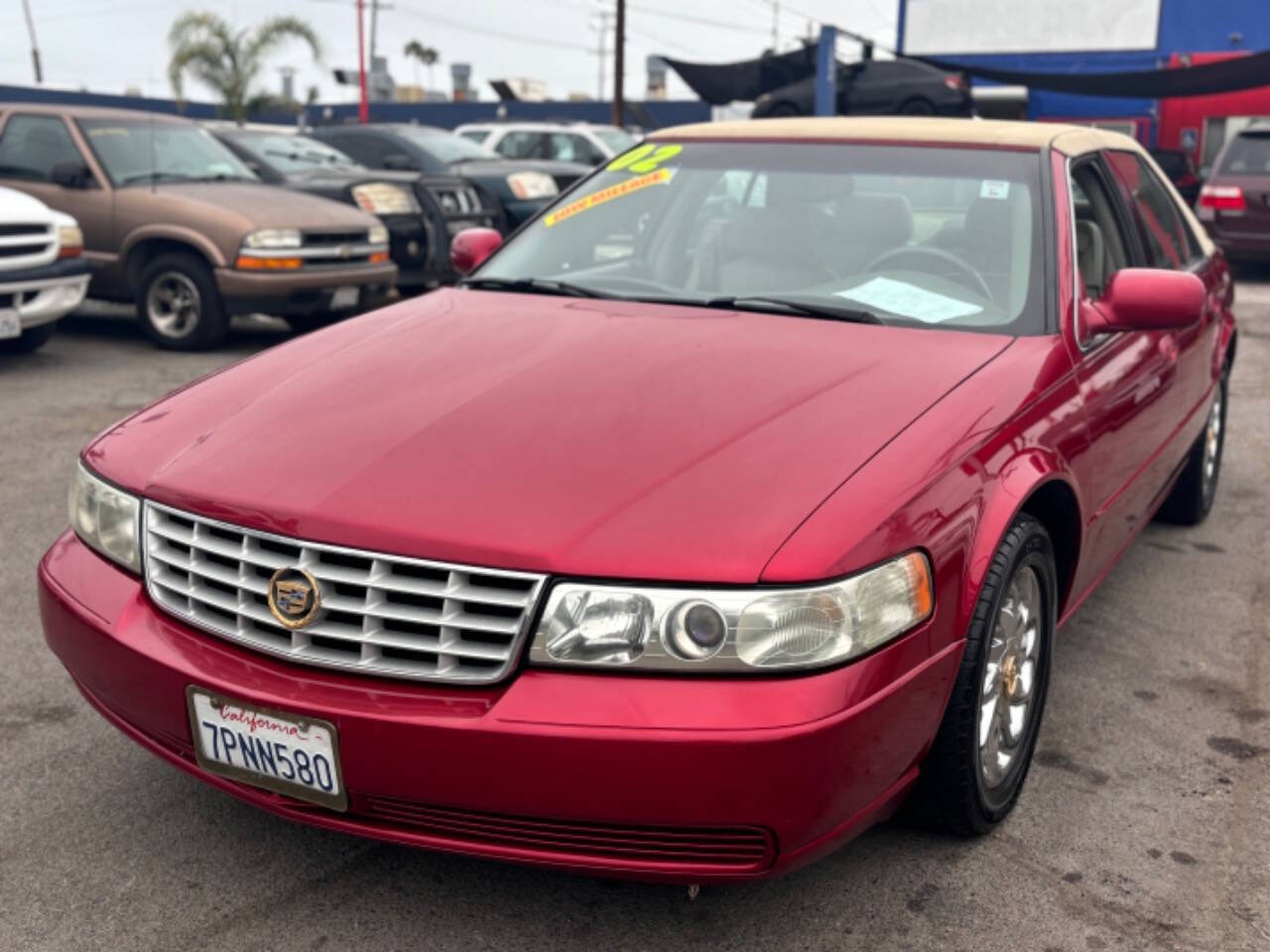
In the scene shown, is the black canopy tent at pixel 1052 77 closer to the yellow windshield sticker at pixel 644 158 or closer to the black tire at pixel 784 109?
the black tire at pixel 784 109

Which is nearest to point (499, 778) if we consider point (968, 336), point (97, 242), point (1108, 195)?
point (968, 336)

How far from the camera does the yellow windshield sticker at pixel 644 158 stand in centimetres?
428

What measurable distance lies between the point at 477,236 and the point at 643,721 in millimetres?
2608

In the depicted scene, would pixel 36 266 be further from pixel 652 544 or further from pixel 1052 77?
pixel 1052 77

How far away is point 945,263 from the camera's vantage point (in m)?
3.61

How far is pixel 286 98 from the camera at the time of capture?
47938mm

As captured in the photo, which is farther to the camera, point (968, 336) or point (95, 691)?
point (968, 336)

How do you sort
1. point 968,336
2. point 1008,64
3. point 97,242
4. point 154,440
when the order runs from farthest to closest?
point 1008,64
point 97,242
point 968,336
point 154,440

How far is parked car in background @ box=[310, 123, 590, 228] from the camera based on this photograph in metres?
11.9

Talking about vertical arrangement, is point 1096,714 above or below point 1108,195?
below

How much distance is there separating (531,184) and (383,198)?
1790mm

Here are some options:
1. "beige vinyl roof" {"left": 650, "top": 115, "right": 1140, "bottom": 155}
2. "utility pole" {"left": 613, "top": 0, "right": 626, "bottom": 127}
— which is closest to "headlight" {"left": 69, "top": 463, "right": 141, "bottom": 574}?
"beige vinyl roof" {"left": 650, "top": 115, "right": 1140, "bottom": 155}

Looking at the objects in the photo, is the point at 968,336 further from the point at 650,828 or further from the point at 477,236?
the point at 477,236

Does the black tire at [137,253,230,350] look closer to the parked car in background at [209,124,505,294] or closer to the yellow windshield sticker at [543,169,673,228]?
the parked car in background at [209,124,505,294]
